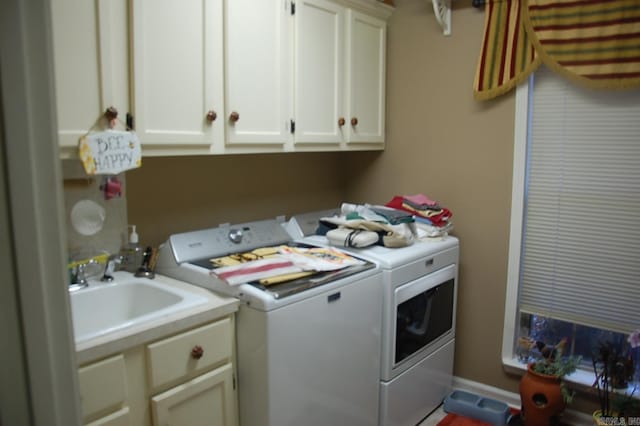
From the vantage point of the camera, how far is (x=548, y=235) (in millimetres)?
2559

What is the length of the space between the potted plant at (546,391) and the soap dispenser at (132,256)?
1931mm

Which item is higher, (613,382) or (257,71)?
(257,71)

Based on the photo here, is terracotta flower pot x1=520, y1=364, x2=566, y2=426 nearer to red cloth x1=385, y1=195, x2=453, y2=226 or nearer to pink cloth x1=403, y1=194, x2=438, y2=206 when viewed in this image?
red cloth x1=385, y1=195, x2=453, y2=226

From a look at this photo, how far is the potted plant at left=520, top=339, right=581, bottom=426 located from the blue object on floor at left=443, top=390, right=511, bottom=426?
0.13m

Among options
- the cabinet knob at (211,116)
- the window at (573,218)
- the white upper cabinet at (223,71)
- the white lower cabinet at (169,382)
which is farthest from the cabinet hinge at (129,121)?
the window at (573,218)

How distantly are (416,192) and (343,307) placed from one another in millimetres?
1230

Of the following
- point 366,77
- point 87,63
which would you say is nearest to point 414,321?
point 366,77

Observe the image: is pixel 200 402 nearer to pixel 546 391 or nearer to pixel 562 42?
pixel 546 391

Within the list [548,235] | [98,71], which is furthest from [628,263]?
[98,71]

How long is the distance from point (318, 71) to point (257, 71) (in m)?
0.43

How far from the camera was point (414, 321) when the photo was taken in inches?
93.5

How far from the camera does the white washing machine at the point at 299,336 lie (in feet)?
5.48

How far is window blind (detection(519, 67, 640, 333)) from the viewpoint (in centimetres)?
232

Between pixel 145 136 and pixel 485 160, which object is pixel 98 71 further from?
pixel 485 160
